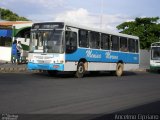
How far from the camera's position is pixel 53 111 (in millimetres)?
10008

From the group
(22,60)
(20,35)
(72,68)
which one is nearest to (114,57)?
(72,68)

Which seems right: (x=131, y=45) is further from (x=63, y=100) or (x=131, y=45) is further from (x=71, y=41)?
(x=63, y=100)

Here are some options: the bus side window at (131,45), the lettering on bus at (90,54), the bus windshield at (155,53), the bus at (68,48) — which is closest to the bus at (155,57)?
the bus windshield at (155,53)

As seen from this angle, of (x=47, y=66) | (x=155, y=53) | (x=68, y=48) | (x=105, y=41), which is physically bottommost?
(x=47, y=66)

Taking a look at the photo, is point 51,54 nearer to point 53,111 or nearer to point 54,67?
point 54,67

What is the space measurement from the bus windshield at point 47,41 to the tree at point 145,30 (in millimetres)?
34080

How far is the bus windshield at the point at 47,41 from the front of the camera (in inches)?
789

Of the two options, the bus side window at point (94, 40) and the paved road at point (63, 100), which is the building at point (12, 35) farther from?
the paved road at point (63, 100)

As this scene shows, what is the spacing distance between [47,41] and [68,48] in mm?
1123

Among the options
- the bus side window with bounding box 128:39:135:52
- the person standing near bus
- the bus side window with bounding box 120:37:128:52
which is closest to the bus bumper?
the bus side window with bounding box 120:37:128:52

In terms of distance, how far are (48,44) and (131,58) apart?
952 cm

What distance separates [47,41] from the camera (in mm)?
20297

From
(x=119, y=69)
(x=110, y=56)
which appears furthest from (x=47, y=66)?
(x=119, y=69)

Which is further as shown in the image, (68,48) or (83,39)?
(83,39)
